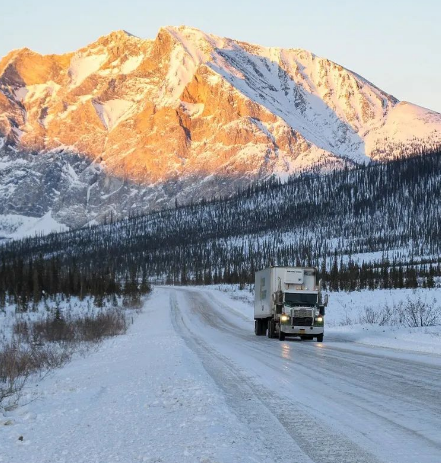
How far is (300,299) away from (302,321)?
118 centimetres

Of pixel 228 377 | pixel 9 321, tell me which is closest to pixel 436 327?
pixel 228 377

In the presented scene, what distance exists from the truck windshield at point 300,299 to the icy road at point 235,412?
947 centimetres

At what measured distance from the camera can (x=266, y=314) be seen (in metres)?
29.6

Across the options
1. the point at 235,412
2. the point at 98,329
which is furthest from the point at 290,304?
the point at 235,412

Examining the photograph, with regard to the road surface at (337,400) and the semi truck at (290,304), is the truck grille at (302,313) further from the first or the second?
the road surface at (337,400)

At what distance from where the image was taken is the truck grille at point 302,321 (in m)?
27.0

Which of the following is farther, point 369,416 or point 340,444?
point 369,416

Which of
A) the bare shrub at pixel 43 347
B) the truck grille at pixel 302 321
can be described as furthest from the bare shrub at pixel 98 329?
the truck grille at pixel 302 321

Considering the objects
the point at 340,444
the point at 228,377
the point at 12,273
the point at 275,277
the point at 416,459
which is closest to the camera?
the point at 416,459

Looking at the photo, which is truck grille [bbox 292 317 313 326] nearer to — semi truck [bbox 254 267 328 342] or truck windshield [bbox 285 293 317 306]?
semi truck [bbox 254 267 328 342]

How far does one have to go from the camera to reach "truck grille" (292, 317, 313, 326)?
2703cm

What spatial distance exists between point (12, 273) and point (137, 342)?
63730mm

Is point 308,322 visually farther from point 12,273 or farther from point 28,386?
point 12,273

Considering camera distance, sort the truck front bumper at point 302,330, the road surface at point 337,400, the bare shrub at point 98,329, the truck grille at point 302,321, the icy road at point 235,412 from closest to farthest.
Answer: the icy road at point 235,412 → the road surface at point 337,400 → the truck front bumper at point 302,330 → the truck grille at point 302,321 → the bare shrub at point 98,329
